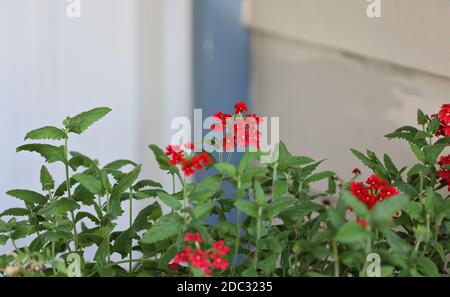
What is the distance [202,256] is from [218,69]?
5.70ft

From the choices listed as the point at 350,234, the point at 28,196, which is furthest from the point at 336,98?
the point at 350,234

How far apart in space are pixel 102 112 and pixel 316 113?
1117 mm

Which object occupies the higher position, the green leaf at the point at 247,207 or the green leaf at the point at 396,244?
the green leaf at the point at 247,207

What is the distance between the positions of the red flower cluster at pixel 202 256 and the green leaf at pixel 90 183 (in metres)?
0.21

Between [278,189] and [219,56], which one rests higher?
[219,56]

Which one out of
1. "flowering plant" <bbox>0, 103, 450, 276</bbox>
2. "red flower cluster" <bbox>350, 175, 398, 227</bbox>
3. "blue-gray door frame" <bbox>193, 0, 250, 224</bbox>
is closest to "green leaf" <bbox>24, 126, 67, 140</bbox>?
"flowering plant" <bbox>0, 103, 450, 276</bbox>

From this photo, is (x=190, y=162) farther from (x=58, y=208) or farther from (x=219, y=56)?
(x=219, y=56)

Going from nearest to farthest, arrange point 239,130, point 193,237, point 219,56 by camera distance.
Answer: point 193,237 < point 239,130 < point 219,56

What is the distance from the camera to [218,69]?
2.76 m

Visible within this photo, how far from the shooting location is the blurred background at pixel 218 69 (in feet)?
6.17

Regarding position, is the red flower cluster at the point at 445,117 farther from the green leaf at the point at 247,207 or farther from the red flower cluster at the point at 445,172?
the green leaf at the point at 247,207

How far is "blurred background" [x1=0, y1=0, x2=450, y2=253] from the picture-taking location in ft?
6.17

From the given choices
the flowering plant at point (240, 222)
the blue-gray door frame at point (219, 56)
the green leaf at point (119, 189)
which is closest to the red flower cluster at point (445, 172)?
the flowering plant at point (240, 222)
